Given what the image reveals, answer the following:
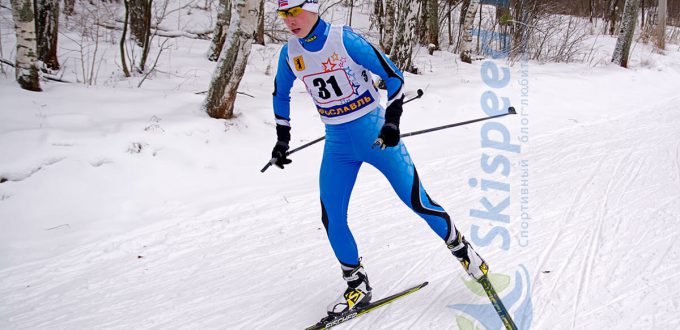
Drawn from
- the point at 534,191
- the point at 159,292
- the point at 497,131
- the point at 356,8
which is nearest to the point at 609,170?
the point at 534,191

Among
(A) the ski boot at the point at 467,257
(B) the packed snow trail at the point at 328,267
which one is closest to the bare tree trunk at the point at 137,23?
(B) the packed snow trail at the point at 328,267

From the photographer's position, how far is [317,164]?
5.65 meters

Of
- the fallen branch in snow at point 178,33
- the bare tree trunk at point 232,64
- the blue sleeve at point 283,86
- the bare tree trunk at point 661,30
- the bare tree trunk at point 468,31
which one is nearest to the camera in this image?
the blue sleeve at point 283,86

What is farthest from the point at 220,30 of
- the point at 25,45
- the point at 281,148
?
the point at 281,148

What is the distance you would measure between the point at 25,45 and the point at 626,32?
1323cm

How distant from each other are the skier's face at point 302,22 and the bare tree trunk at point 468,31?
9170 millimetres

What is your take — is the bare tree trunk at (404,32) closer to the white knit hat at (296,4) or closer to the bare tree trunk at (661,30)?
the white knit hat at (296,4)

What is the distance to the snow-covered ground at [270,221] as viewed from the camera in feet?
9.44

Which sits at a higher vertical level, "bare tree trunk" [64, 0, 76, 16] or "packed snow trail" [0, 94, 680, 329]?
"bare tree trunk" [64, 0, 76, 16]

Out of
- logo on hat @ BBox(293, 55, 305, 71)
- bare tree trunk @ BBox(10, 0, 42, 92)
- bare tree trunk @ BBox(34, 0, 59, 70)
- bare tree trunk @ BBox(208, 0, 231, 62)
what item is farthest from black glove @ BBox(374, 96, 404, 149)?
bare tree trunk @ BBox(208, 0, 231, 62)

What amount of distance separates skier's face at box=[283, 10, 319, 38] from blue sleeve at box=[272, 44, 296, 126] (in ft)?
0.74

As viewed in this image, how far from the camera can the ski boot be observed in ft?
9.06

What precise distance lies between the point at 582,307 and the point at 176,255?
2936mm

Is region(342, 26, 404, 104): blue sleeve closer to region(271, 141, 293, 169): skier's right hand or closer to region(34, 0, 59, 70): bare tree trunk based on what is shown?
region(271, 141, 293, 169): skier's right hand
